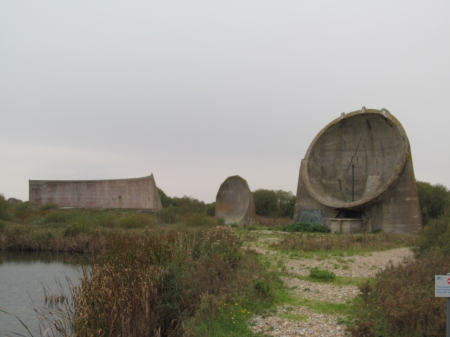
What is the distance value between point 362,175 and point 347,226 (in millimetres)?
3711

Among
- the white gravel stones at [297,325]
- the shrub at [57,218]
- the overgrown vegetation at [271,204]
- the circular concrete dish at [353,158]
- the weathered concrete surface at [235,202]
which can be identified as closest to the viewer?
the white gravel stones at [297,325]

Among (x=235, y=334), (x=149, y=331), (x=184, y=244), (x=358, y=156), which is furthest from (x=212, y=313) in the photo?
(x=358, y=156)

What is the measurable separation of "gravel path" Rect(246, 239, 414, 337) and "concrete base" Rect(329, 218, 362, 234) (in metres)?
8.80

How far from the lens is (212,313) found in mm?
8344

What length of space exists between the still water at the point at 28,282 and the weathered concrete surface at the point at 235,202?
1309 cm

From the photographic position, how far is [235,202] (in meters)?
33.3

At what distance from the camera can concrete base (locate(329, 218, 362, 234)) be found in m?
25.1

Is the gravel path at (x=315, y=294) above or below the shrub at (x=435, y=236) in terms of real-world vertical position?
below

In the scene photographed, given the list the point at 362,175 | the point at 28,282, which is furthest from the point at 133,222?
the point at 362,175

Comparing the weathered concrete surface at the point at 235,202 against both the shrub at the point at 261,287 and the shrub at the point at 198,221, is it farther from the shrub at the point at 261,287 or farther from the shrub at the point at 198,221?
the shrub at the point at 261,287

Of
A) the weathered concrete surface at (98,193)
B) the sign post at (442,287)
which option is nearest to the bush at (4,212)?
the weathered concrete surface at (98,193)

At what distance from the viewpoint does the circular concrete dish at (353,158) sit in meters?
25.7

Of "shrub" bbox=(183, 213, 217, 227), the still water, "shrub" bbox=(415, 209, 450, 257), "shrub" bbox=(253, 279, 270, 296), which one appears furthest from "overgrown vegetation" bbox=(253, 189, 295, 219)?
"shrub" bbox=(253, 279, 270, 296)

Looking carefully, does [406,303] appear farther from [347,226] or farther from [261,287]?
[347,226]
